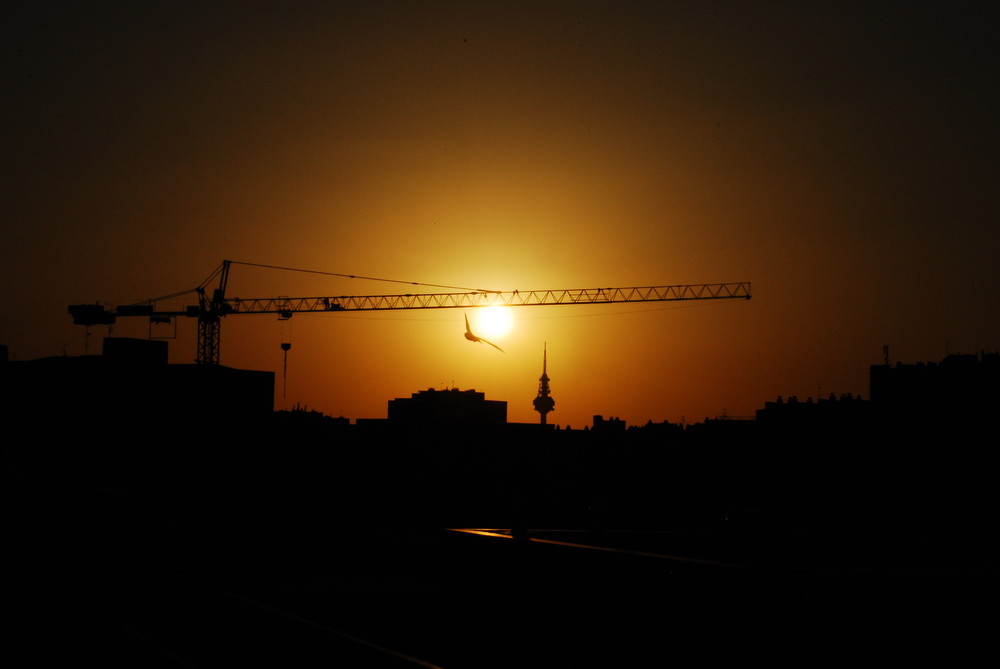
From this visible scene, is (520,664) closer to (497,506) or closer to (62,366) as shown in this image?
(497,506)

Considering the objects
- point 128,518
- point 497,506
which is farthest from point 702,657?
point 497,506

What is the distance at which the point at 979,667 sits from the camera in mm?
12625

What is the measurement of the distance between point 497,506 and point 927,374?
375ft

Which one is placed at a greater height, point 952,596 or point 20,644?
point 952,596

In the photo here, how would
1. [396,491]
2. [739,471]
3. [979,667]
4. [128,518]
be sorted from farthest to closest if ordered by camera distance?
[739,471], [396,491], [128,518], [979,667]

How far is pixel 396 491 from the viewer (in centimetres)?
8688

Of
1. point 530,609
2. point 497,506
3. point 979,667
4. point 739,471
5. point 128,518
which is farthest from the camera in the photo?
point 739,471

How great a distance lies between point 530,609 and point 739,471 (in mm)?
119934

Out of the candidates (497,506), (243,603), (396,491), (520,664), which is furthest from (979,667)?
(396,491)

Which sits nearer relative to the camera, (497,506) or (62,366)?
(497,506)

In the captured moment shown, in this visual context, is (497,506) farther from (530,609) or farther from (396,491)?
(530,609)

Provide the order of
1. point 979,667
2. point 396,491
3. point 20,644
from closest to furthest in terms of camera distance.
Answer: point 979,667
point 20,644
point 396,491

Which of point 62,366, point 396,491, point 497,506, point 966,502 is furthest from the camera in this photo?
point 62,366

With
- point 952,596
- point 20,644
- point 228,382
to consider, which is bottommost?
point 20,644
